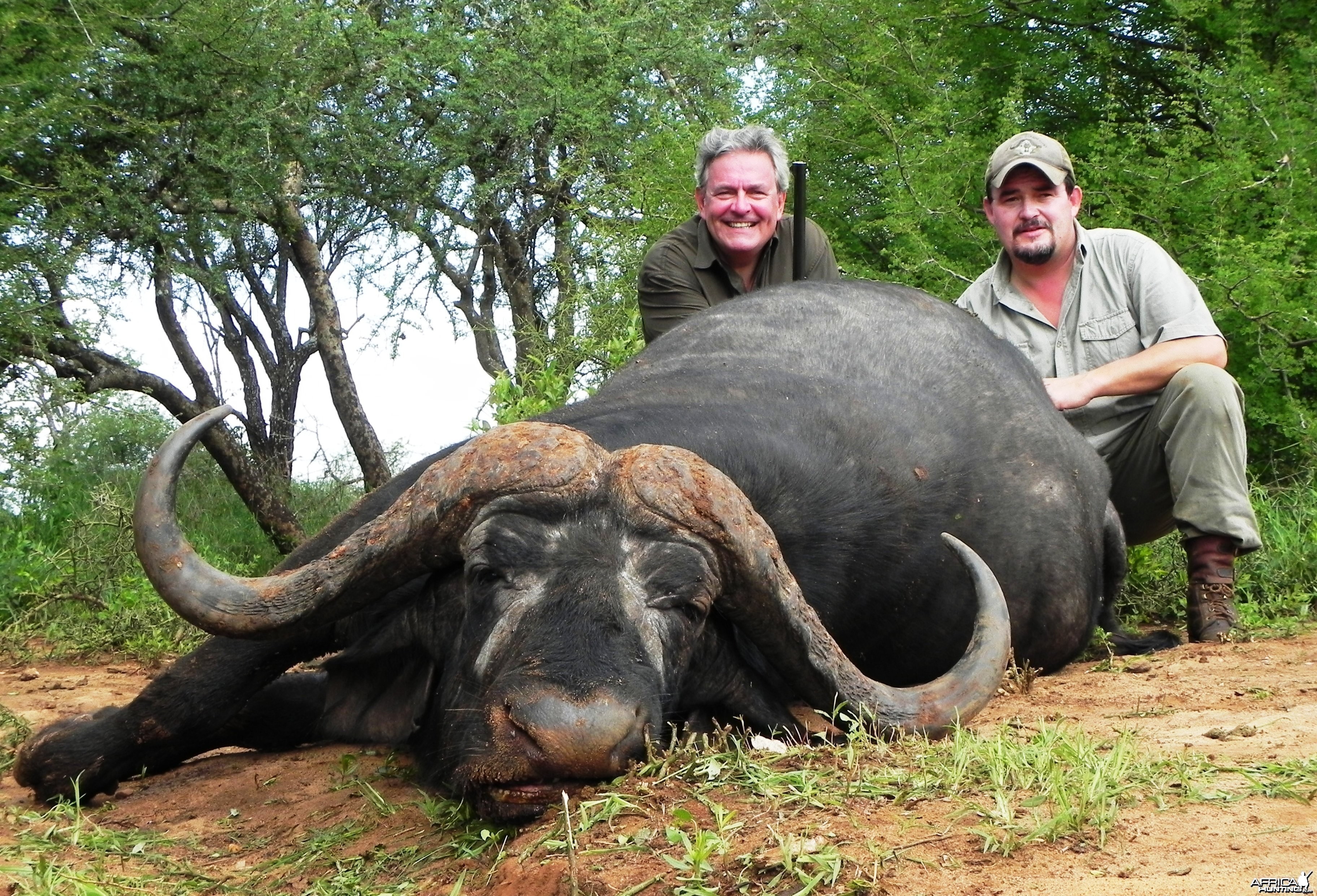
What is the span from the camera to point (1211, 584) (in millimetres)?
5895

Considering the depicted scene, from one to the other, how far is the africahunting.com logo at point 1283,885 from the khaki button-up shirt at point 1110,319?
13.3 ft

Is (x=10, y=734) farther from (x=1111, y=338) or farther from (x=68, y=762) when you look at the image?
(x=1111, y=338)

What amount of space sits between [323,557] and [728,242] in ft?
11.9

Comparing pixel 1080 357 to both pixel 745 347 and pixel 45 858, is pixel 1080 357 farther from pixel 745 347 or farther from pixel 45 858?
pixel 45 858

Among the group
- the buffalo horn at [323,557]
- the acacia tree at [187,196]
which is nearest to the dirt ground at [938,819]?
the buffalo horn at [323,557]

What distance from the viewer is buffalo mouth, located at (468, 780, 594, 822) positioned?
2961 mm

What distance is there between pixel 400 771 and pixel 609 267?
7508 mm

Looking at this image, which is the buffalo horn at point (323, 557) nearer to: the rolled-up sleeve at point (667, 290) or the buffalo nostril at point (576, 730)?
the buffalo nostril at point (576, 730)

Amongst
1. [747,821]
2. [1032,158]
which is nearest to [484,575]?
[747,821]

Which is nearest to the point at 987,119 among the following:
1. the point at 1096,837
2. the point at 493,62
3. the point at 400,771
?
the point at 493,62

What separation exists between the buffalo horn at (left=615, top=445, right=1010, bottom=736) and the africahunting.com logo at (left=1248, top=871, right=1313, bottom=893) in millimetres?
1148

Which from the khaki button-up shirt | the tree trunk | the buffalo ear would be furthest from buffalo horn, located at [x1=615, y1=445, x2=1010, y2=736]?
the tree trunk

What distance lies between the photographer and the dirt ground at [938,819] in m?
2.49

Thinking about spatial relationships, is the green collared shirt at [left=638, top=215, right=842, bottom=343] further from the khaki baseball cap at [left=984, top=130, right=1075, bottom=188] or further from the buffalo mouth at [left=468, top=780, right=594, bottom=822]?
the buffalo mouth at [left=468, top=780, right=594, bottom=822]
